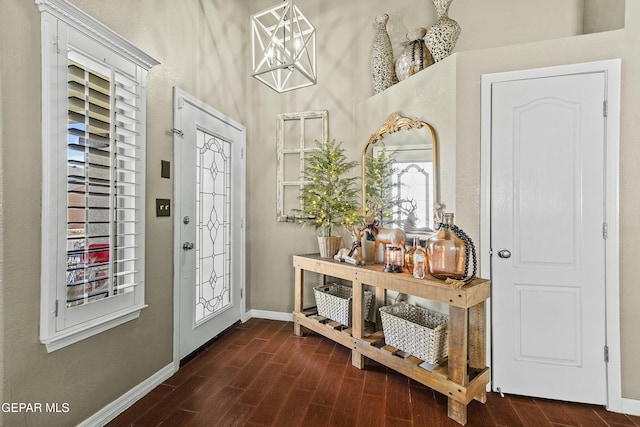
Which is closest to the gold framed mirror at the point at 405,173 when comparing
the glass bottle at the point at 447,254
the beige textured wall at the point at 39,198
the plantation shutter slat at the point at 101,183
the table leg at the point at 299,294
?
the glass bottle at the point at 447,254

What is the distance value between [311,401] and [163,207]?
175 centimetres

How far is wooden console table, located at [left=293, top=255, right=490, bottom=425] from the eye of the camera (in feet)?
6.16

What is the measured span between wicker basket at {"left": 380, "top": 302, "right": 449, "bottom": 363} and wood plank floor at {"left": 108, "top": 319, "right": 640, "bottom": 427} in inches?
11.8

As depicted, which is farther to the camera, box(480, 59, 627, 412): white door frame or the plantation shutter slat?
box(480, 59, 627, 412): white door frame

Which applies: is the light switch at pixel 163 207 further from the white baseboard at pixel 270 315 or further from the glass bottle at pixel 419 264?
the glass bottle at pixel 419 264

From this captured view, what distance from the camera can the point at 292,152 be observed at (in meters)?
3.49

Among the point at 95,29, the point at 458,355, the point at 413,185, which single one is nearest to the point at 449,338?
the point at 458,355

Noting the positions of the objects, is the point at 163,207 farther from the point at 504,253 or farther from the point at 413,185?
the point at 504,253

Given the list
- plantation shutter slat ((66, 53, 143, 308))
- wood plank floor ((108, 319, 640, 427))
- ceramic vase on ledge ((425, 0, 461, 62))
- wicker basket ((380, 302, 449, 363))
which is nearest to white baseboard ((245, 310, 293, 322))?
wood plank floor ((108, 319, 640, 427))

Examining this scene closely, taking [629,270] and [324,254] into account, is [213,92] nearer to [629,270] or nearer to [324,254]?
[324,254]

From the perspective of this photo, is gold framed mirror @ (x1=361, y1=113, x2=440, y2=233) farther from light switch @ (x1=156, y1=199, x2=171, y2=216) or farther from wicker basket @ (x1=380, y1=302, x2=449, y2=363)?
light switch @ (x1=156, y1=199, x2=171, y2=216)

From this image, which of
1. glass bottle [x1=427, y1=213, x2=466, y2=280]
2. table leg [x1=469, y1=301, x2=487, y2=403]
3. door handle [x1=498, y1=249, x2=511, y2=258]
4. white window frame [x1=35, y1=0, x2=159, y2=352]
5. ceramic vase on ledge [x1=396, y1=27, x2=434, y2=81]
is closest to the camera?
white window frame [x1=35, y1=0, x2=159, y2=352]

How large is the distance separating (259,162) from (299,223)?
864mm

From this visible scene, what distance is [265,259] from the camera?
3607mm
